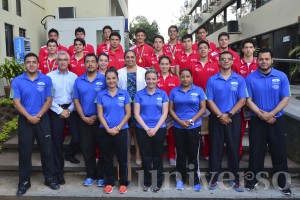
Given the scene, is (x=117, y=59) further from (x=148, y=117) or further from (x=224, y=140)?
(x=224, y=140)

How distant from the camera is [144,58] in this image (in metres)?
6.04

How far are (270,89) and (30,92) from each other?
10.9ft

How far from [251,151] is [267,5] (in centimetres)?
1264

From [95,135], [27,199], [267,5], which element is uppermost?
[267,5]

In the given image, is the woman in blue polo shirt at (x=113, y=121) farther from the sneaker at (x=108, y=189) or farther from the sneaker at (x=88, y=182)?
the sneaker at (x=88, y=182)

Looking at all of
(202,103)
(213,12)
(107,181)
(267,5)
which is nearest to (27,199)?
(107,181)

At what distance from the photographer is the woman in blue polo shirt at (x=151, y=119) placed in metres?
4.38

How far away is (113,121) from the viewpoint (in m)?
4.34

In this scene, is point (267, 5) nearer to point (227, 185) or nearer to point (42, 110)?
point (227, 185)

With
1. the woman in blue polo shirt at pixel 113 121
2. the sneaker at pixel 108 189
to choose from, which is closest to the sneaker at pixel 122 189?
the woman in blue polo shirt at pixel 113 121

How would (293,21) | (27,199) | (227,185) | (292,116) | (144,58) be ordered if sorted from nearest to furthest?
(27,199) < (227,185) < (292,116) < (144,58) < (293,21)

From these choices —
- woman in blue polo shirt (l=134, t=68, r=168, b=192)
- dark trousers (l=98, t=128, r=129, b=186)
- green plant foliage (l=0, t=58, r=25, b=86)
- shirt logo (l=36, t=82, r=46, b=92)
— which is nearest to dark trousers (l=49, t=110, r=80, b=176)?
shirt logo (l=36, t=82, r=46, b=92)

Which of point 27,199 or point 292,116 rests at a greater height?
point 292,116

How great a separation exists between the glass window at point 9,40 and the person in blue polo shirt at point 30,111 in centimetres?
826
